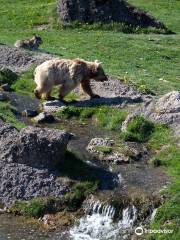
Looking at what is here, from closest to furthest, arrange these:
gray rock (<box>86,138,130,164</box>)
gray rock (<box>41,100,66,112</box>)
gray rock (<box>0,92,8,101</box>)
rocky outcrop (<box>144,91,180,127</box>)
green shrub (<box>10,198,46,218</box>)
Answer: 1. green shrub (<box>10,198,46,218</box>)
2. gray rock (<box>86,138,130,164</box>)
3. rocky outcrop (<box>144,91,180,127</box>)
4. gray rock (<box>41,100,66,112</box>)
5. gray rock (<box>0,92,8,101</box>)

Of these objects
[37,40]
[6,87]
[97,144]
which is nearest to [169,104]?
[97,144]

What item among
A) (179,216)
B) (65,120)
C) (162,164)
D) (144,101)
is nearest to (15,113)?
(65,120)

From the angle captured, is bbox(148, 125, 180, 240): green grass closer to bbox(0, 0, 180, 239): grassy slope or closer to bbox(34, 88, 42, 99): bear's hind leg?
bbox(0, 0, 180, 239): grassy slope

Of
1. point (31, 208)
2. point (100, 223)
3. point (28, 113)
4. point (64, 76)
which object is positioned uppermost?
point (64, 76)

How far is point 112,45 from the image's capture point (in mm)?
34031

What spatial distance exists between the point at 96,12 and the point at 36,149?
21.1 m

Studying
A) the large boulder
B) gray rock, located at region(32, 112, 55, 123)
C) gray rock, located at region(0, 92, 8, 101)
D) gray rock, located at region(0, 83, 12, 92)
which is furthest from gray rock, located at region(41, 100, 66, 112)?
the large boulder

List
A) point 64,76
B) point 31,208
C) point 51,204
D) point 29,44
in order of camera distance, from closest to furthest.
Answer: point 31,208, point 51,204, point 64,76, point 29,44

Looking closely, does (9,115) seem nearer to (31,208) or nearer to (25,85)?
(25,85)

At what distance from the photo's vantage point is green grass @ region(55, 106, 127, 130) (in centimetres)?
2352

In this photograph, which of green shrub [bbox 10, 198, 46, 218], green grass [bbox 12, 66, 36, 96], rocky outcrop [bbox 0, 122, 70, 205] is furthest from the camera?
green grass [bbox 12, 66, 36, 96]

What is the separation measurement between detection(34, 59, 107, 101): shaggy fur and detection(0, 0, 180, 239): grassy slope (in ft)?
Answer: 6.98

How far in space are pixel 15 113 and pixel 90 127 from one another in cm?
266

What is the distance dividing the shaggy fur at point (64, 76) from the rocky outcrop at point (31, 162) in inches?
222
